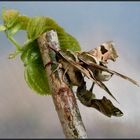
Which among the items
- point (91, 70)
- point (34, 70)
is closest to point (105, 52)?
point (91, 70)

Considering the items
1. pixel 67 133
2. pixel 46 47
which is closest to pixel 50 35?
pixel 46 47

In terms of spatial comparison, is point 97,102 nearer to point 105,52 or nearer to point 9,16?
A: point 105,52

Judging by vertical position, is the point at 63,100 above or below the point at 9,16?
below

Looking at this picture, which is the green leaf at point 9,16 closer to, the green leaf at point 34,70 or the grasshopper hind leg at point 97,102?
the green leaf at point 34,70

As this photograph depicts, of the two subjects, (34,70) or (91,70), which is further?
(34,70)

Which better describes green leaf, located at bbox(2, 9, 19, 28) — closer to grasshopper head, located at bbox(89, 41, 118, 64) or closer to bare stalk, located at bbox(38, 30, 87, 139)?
bare stalk, located at bbox(38, 30, 87, 139)

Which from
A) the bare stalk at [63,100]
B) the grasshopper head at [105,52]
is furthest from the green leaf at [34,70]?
the grasshopper head at [105,52]

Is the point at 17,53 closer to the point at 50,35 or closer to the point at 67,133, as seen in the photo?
the point at 50,35
